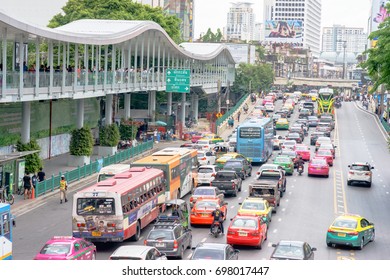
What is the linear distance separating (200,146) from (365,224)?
32470mm

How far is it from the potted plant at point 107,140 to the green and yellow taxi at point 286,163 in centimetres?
1339

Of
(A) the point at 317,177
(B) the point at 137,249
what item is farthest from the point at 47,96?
(B) the point at 137,249

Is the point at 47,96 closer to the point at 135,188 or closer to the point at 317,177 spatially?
the point at 135,188

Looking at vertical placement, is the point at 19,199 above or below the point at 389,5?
below

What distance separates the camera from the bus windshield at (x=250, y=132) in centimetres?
6066

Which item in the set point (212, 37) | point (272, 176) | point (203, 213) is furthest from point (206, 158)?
point (212, 37)

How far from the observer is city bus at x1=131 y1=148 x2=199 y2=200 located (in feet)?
132

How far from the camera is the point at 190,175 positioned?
46.2 metres

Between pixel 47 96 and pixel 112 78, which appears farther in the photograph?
pixel 112 78

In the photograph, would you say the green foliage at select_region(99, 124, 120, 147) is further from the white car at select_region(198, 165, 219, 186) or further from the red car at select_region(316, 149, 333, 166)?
the red car at select_region(316, 149, 333, 166)

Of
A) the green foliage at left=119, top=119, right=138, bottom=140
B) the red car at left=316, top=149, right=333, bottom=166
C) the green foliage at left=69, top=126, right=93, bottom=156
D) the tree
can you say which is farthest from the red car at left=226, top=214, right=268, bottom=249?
the tree

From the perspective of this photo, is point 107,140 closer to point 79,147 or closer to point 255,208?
point 79,147

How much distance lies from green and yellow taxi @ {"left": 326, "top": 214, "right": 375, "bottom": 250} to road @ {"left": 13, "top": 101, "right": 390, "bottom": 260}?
0.35m

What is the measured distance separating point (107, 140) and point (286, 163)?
47.2 feet
